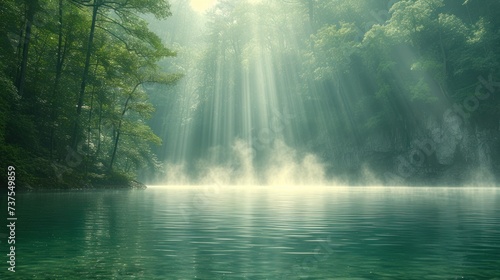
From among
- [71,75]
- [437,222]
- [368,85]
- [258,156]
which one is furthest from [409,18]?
[437,222]

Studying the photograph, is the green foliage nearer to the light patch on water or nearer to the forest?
the forest

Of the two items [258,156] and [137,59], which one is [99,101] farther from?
[258,156]

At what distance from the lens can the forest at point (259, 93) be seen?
32812 mm

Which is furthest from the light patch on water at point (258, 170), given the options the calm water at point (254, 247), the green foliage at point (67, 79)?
the calm water at point (254, 247)

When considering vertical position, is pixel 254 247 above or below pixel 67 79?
below

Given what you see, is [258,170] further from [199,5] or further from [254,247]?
[199,5]

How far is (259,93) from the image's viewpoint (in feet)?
255

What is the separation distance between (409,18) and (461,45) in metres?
5.84

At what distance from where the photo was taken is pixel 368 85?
65.3 metres

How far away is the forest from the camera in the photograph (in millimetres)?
32812

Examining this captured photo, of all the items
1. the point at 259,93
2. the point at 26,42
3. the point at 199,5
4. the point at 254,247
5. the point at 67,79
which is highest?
the point at 199,5

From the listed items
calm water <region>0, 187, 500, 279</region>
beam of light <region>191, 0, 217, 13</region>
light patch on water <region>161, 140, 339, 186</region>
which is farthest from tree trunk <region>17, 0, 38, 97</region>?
beam of light <region>191, 0, 217, 13</region>

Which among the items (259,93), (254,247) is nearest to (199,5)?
(259,93)

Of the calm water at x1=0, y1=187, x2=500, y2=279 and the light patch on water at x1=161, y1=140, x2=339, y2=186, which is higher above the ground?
the light patch on water at x1=161, y1=140, x2=339, y2=186
